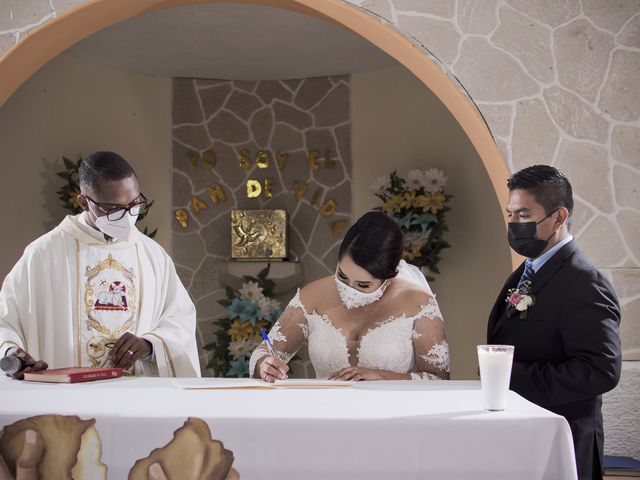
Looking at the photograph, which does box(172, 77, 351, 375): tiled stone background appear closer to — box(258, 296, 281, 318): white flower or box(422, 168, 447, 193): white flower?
box(258, 296, 281, 318): white flower

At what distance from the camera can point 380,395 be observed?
250 centimetres

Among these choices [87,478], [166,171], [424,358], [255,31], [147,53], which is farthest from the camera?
[166,171]

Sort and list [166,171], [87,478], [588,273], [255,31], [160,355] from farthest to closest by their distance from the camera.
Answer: [166,171] < [255,31] < [160,355] < [588,273] < [87,478]

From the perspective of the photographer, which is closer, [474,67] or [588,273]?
[588,273]

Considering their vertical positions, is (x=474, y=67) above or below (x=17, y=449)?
above

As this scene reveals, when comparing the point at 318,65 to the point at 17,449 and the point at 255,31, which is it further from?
the point at 17,449

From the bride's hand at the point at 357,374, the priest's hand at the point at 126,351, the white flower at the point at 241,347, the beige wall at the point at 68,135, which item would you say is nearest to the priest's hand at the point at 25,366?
the priest's hand at the point at 126,351

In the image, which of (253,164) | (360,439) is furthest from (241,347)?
(360,439)

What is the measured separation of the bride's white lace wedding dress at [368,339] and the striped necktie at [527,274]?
32 cm

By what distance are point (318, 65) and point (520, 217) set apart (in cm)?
478

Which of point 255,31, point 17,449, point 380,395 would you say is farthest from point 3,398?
point 255,31

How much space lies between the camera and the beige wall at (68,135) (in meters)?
6.79

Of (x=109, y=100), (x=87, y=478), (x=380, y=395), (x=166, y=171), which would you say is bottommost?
(x=87, y=478)

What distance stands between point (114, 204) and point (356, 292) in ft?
3.53
